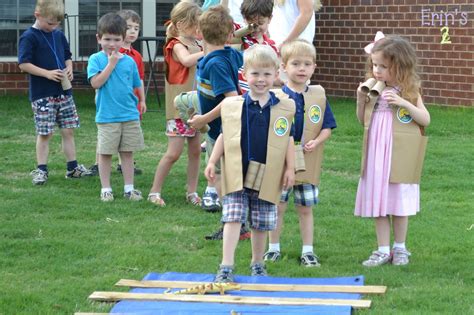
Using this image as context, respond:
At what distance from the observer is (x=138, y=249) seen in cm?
666

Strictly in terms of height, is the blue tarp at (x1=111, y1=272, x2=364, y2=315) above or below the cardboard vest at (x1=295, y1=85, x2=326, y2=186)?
below

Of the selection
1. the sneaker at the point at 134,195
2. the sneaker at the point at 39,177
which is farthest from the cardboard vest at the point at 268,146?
the sneaker at the point at 39,177

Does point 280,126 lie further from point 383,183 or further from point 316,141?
point 383,183

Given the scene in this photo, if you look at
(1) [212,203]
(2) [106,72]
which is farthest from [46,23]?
(1) [212,203]

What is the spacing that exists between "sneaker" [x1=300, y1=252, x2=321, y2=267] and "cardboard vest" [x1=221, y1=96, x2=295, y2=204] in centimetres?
63

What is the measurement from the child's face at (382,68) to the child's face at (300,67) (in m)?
0.39

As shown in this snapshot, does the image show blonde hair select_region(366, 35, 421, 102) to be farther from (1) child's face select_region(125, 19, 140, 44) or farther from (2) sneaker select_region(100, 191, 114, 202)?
(1) child's face select_region(125, 19, 140, 44)

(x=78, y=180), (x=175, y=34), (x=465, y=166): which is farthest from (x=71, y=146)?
(x=465, y=166)

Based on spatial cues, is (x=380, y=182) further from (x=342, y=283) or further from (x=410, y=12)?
(x=410, y=12)

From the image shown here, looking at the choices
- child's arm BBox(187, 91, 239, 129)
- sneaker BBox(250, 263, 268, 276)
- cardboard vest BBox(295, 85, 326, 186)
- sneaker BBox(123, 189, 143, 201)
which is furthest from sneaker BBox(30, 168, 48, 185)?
sneaker BBox(250, 263, 268, 276)

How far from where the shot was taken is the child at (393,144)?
6.30 metres

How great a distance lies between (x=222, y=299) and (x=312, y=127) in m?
1.40

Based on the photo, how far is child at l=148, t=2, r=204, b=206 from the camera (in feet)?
25.5

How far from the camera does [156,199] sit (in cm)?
826
